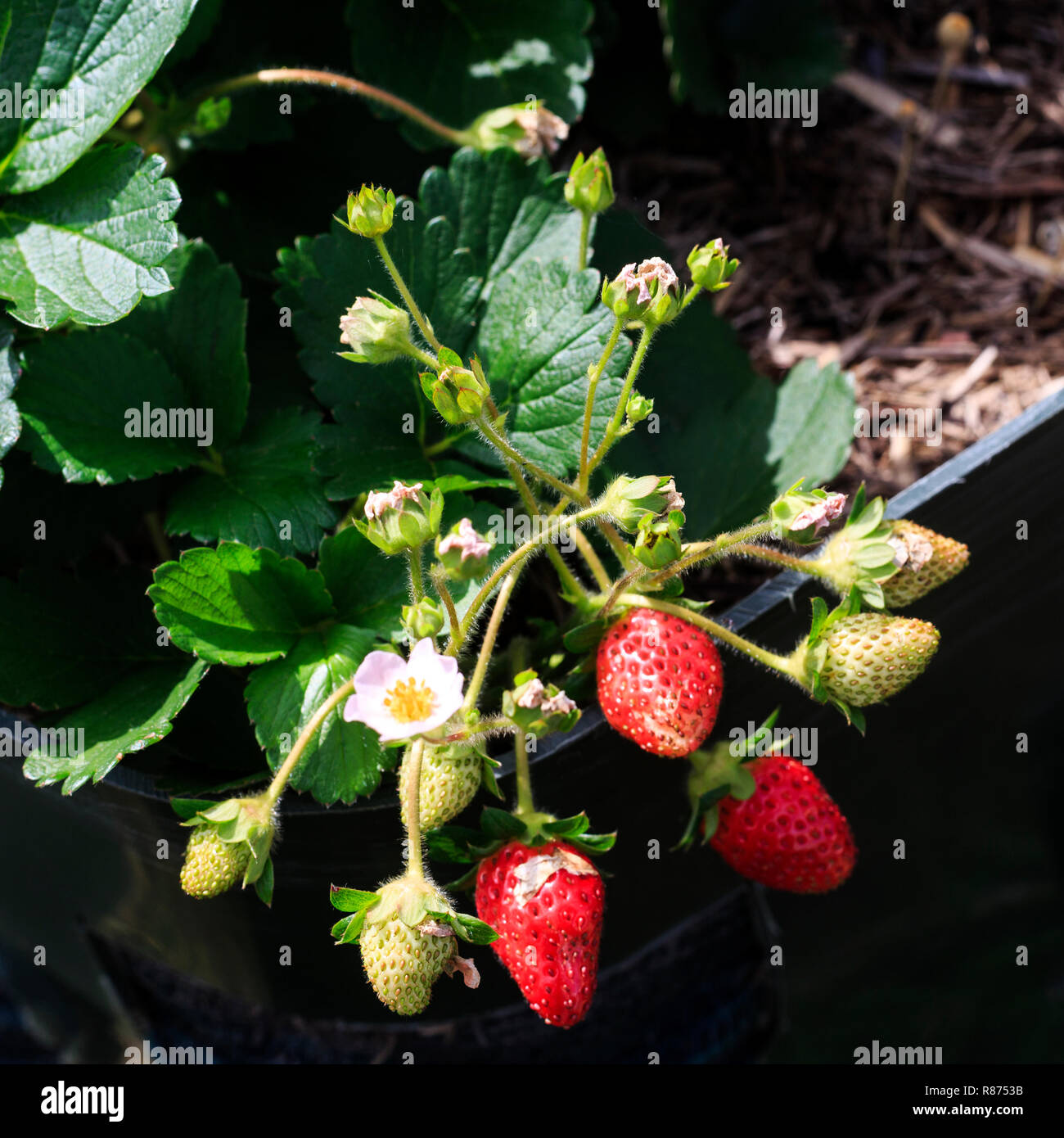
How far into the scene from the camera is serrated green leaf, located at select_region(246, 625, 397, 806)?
722mm

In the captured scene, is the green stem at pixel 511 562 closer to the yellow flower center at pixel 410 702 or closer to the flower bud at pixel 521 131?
the yellow flower center at pixel 410 702

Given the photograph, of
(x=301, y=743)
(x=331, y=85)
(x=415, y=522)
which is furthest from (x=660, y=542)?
(x=331, y=85)

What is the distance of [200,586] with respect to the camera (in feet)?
2.51

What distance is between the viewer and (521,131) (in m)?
Result: 0.92

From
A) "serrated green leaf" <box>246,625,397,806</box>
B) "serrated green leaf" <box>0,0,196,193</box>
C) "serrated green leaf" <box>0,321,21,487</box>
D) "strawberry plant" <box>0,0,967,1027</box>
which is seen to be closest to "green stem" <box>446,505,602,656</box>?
"strawberry plant" <box>0,0,967,1027</box>

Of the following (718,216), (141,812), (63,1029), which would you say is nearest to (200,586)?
(141,812)

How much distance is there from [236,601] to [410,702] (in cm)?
21

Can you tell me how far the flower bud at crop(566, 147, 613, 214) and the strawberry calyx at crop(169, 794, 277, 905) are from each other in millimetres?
438

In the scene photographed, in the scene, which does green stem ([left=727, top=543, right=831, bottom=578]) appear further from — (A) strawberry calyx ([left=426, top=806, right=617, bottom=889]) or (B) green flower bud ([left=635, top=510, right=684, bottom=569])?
(A) strawberry calyx ([left=426, top=806, right=617, bottom=889])

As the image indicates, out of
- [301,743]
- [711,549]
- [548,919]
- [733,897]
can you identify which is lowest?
[733,897]

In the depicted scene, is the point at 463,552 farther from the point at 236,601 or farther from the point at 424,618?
the point at 236,601

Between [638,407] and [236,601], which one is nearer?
[638,407]
